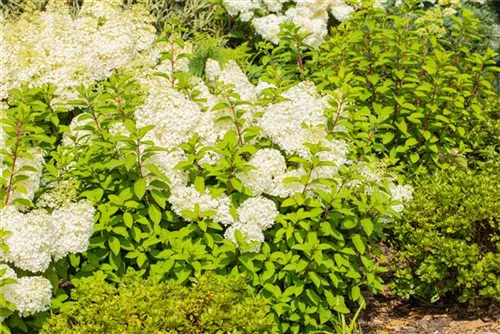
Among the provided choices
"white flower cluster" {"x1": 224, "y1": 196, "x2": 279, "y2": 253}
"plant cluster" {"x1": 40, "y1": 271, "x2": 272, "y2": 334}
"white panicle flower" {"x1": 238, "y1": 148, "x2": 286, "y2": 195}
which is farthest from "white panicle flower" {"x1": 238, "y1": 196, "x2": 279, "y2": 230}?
"plant cluster" {"x1": 40, "y1": 271, "x2": 272, "y2": 334}

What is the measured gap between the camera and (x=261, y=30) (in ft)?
Answer: 23.6

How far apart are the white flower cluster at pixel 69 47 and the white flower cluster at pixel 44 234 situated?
3.64 feet

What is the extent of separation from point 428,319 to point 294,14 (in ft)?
10.5

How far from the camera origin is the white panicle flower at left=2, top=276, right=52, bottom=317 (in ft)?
13.4

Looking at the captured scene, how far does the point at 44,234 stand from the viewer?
4.16 m

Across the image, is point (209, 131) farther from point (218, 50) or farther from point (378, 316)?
point (378, 316)

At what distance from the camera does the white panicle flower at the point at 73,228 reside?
4273 mm

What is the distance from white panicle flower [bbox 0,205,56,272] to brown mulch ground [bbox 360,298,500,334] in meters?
2.15

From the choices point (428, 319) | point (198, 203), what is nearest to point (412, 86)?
→ point (428, 319)

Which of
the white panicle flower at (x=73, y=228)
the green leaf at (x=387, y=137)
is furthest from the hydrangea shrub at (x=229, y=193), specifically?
the green leaf at (x=387, y=137)

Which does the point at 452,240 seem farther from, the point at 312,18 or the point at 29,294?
the point at 312,18

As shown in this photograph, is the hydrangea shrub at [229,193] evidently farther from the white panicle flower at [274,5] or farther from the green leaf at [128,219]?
the white panicle flower at [274,5]

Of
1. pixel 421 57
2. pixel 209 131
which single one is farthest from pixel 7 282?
pixel 421 57

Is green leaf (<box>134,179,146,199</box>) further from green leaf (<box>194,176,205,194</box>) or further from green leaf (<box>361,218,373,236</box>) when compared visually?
green leaf (<box>361,218,373,236</box>)
